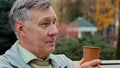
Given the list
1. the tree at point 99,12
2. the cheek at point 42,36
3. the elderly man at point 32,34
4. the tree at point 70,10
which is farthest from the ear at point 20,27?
the tree at point 99,12

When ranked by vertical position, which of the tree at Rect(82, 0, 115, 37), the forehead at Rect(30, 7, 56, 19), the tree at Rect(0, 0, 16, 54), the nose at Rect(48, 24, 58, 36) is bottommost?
the tree at Rect(82, 0, 115, 37)

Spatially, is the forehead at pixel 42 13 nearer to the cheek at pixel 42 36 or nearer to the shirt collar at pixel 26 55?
the cheek at pixel 42 36

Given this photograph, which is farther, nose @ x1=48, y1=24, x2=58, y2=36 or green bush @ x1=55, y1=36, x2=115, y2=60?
green bush @ x1=55, y1=36, x2=115, y2=60

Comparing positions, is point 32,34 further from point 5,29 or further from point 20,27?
point 5,29

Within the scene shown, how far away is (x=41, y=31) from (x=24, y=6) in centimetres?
17

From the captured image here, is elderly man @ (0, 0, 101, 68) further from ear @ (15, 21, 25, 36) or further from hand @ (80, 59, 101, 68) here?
hand @ (80, 59, 101, 68)

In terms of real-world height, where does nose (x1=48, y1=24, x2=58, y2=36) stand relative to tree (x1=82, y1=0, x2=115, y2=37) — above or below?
above

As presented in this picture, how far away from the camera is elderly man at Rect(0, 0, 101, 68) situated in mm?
2342

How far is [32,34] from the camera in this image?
239 cm

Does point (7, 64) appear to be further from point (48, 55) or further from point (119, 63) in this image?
point (119, 63)

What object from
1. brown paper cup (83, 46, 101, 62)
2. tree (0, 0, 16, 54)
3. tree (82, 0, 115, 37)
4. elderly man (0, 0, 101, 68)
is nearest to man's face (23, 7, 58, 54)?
elderly man (0, 0, 101, 68)

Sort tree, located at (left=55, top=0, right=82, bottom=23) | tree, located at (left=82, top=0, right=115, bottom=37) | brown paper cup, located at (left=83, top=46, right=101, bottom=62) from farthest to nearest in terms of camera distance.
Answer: tree, located at (left=82, top=0, right=115, bottom=37) → tree, located at (left=55, top=0, right=82, bottom=23) → brown paper cup, located at (left=83, top=46, right=101, bottom=62)

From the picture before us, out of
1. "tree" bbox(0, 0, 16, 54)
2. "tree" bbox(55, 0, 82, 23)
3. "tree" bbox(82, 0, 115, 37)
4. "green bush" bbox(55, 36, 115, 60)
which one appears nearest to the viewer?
"tree" bbox(0, 0, 16, 54)

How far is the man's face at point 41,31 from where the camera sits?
2.34 meters
